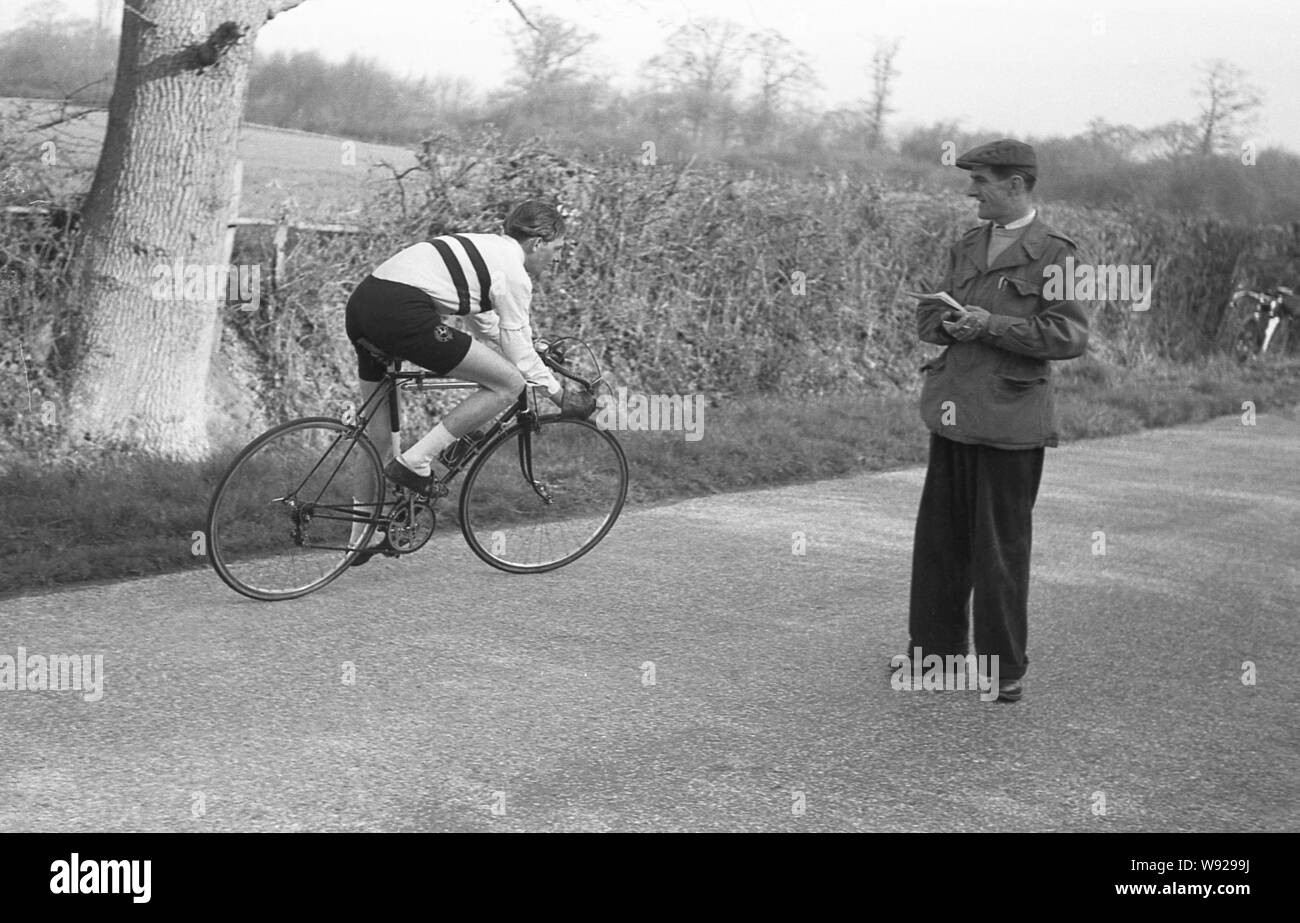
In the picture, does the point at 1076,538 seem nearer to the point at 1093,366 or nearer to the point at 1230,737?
the point at 1230,737

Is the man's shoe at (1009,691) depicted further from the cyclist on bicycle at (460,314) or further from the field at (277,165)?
the field at (277,165)

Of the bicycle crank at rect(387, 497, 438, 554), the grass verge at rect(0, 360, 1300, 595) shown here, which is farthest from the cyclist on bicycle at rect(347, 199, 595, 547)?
the grass verge at rect(0, 360, 1300, 595)

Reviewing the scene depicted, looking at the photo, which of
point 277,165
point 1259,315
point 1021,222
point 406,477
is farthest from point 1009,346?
point 1259,315

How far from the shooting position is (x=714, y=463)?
10.5 m

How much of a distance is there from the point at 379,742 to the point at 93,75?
23.6ft

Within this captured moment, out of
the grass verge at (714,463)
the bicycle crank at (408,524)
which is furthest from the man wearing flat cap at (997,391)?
the grass verge at (714,463)

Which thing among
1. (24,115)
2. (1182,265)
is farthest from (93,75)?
(1182,265)

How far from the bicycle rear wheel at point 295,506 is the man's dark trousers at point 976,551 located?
248 cm

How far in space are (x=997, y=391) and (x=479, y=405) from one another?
2406 millimetres

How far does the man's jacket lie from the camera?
17.7ft

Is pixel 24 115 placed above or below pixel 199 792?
above
